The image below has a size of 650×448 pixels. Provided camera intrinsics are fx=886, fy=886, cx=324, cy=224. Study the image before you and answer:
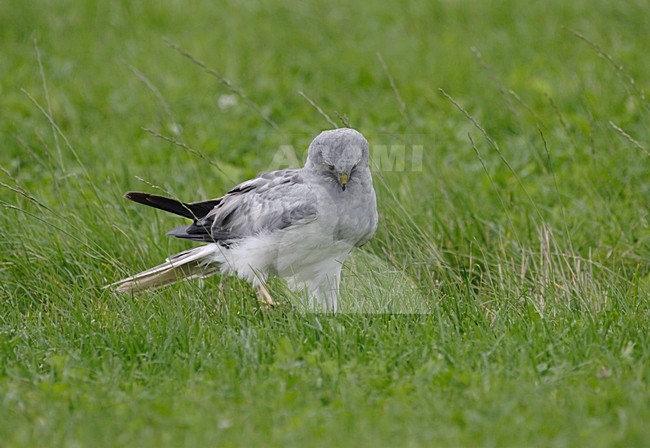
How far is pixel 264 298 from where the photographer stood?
4.95 m

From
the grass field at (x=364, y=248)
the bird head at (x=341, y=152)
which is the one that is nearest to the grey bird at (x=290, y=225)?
the bird head at (x=341, y=152)

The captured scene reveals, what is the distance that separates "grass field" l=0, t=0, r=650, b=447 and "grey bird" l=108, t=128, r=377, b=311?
0.18 m

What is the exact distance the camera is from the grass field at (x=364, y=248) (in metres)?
3.64

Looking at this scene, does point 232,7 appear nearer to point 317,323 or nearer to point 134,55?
point 134,55

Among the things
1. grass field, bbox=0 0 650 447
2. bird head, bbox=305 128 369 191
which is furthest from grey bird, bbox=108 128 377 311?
grass field, bbox=0 0 650 447

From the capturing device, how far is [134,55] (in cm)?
915

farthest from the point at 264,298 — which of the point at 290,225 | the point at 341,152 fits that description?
the point at 341,152

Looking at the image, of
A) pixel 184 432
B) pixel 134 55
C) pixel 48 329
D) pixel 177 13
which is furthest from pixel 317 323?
pixel 177 13

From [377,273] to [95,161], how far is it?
3.13 metres

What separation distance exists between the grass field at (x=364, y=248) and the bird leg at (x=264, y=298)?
7cm

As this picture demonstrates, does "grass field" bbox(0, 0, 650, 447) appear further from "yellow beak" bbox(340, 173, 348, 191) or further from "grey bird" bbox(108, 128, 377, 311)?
"yellow beak" bbox(340, 173, 348, 191)

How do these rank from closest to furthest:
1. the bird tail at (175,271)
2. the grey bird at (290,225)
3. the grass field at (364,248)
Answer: the grass field at (364,248), the grey bird at (290,225), the bird tail at (175,271)

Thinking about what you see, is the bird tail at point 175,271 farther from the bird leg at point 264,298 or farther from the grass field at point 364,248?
the bird leg at point 264,298

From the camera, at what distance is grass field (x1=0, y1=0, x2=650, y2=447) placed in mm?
3641
